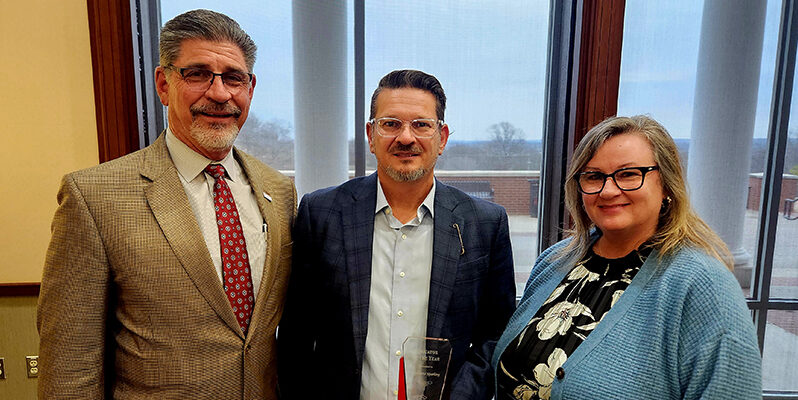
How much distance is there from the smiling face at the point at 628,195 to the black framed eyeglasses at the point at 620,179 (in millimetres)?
10

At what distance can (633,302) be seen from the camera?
3.56 feet

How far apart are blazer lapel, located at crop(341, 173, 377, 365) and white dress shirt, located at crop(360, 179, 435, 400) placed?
0.11 ft

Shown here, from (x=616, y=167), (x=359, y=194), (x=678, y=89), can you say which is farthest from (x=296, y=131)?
(x=678, y=89)

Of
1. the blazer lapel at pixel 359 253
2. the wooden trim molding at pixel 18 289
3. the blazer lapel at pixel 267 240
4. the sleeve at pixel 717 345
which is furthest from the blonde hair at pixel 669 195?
the wooden trim molding at pixel 18 289

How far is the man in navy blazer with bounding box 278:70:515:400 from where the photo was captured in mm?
1271

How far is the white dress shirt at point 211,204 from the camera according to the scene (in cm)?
118

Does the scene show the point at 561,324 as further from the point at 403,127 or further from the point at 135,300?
the point at 135,300

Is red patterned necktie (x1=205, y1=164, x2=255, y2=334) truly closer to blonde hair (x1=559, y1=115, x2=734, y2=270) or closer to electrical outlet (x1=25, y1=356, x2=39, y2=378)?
blonde hair (x1=559, y1=115, x2=734, y2=270)

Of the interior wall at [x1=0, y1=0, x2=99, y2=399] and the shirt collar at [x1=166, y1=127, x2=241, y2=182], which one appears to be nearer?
the shirt collar at [x1=166, y1=127, x2=241, y2=182]

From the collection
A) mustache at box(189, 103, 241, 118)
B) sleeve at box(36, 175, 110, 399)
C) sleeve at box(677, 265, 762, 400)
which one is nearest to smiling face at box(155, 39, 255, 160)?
mustache at box(189, 103, 241, 118)

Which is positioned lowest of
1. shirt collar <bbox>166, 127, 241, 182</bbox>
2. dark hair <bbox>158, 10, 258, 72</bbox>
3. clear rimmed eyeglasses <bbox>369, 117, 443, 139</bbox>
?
shirt collar <bbox>166, 127, 241, 182</bbox>

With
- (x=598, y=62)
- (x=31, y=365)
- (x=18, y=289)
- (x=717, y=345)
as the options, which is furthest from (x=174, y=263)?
(x=598, y=62)

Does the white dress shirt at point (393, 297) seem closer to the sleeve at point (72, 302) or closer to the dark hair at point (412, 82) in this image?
the dark hair at point (412, 82)

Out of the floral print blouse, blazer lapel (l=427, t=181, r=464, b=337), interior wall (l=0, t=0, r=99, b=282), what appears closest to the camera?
the floral print blouse
